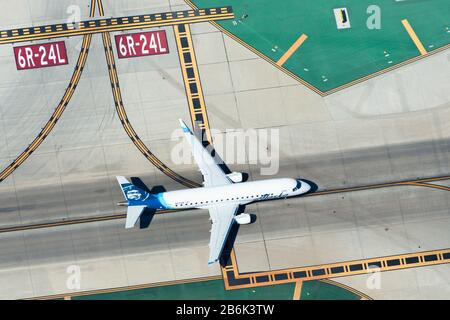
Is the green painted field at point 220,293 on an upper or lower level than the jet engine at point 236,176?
lower

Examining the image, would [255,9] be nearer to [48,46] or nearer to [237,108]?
[237,108]

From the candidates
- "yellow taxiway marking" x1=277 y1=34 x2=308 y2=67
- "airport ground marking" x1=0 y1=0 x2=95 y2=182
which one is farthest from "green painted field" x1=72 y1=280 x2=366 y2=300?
"yellow taxiway marking" x1=277 y1=34 x2=308 y2=67

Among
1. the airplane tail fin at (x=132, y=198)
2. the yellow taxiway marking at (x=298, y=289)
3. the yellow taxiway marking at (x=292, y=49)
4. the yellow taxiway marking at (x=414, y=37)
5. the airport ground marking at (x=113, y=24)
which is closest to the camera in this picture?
the airplane tail fin at (x=132, y=198)

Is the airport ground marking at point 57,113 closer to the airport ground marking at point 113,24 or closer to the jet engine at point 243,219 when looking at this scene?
the airport ground marking at point 113,24

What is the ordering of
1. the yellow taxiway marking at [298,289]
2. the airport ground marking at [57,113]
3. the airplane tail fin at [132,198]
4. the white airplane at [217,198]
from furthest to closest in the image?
1. the airport ground marking at [57,113]
2. the yellow taxiway marking at [298,289]
3. the white airplane at [217,198]
4. the airplane tail fin at [132,198]

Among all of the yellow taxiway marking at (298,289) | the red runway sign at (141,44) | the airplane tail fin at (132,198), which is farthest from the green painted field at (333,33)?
the yellow taxiway marking at (298,289)

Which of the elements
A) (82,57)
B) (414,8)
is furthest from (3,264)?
(414,8)

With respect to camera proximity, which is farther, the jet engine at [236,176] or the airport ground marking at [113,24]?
the airport ground marking at [113,24]

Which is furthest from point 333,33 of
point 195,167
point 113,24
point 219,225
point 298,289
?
point 298,289
